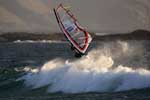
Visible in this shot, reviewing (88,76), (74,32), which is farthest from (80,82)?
(74,32)

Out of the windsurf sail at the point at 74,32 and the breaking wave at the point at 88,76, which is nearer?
the breaking wave at the point at 88,76

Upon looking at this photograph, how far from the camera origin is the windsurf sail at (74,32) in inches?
2133

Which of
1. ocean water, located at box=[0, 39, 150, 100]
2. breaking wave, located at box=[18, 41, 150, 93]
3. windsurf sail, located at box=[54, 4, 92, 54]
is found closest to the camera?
ocean water, located at box=[0, 39, 150, 100]

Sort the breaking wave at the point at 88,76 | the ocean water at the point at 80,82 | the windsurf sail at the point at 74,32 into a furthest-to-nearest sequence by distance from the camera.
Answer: the windsurf sail at the point at 74,32 < the breaking wave at the point at 88,76 < the ocean water at the point at 80,82

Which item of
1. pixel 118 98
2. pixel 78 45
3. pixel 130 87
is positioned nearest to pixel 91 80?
pixel 130 87

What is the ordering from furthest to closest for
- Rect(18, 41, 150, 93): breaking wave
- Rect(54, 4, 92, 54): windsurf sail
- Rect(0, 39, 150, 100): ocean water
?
1. Rect(54, 4, 92, 54): windsurf sail
2. Rect(18, 41, 150, 93): breaking wave
3. Rect(0, 39, 150, 100): ocean water

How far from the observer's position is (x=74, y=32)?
54938mm

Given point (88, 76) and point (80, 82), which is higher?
point (88, 76)

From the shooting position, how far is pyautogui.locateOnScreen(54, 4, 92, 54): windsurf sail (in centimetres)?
5419

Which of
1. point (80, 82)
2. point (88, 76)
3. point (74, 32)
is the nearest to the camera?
point (80, 82)

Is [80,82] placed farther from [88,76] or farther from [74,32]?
[74,32]

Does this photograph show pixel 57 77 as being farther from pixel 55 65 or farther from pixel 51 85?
pixel 55 65

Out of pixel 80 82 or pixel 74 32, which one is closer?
pixel 80 82

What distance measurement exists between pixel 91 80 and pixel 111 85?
249cm
